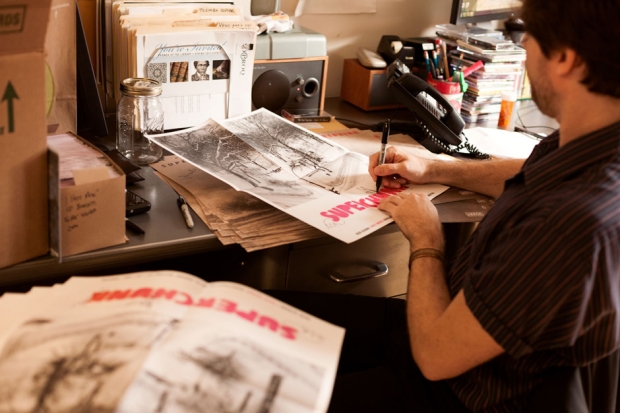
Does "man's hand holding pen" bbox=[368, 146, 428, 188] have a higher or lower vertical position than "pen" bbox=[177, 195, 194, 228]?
higher

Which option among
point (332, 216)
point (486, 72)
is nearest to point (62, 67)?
point (332, 216)

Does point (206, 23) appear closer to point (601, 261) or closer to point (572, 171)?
point (572, 171)

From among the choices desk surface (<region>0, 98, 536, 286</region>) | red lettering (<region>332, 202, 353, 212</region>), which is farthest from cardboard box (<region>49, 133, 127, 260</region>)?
red lettering (<region>332, 202, 353, 212</region>)

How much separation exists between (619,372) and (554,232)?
246mm

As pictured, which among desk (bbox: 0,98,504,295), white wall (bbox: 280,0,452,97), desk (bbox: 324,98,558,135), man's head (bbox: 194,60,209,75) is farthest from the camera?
white wall (bbox: 280,0,452,97)

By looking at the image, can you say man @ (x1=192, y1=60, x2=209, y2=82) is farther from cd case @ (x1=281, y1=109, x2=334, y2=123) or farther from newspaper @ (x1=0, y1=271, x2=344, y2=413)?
newspaper @ (x1=0, y1=271, x2=344, y2=413)

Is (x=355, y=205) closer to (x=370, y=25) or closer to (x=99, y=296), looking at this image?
(x=99, y=296)

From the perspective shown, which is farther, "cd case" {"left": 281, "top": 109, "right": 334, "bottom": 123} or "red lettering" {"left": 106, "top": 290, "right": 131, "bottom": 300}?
"cd case" {"left": 281, "top": 109, "right": 334, "bottom": 123}

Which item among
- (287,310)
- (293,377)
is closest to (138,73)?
(287,310)

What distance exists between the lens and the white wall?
1989 mm

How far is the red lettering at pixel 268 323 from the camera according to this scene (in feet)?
2.60

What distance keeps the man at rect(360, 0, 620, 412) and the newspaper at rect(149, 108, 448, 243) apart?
212mm

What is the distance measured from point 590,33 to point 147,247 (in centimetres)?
71

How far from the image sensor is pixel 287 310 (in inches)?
32.5
